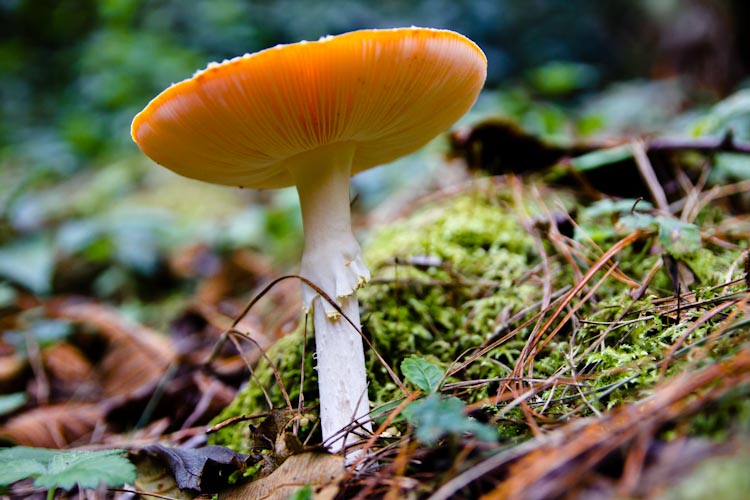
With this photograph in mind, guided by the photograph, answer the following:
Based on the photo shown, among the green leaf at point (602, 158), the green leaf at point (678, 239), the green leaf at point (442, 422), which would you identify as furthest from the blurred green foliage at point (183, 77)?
the green leaf at point (442, 422)

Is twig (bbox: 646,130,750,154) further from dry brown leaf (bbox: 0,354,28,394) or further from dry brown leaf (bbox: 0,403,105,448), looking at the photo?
dry brown leaf (bbox: 0,354,28,394)

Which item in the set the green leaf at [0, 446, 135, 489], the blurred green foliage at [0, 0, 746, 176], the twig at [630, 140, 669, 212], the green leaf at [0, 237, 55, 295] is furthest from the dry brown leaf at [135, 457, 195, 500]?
Result: the blurred green foliage at [0, 0, 746, 176]

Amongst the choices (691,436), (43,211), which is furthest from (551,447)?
(43,211)

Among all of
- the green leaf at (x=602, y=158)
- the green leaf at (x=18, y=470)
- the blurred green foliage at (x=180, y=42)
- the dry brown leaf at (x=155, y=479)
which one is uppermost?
the blurred green foliage at (x=180, y=42)

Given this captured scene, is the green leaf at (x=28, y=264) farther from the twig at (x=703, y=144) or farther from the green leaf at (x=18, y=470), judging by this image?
the twig at (x=703, y=144)

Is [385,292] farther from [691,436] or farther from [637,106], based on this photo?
[637,106]

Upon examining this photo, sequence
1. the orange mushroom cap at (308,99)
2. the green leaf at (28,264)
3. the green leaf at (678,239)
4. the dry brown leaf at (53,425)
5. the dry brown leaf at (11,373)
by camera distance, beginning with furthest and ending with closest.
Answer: the green leaf at (28,264) → the dry brown leaf at (11,373) → the dry brown leaf at (53,425) → the green leaf at (678,239) → the orange mushroom cap at (308,99)

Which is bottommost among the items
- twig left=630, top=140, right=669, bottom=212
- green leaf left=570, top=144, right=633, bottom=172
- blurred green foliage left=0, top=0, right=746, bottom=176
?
twig left=630, top=140, right=669, bottom=212

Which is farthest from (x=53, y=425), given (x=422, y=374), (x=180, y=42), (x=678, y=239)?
(x=180, y=42)
